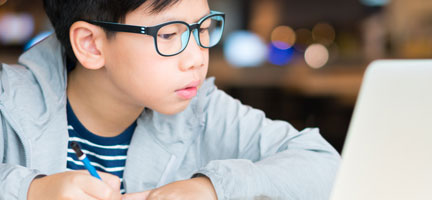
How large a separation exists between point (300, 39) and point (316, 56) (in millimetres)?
626

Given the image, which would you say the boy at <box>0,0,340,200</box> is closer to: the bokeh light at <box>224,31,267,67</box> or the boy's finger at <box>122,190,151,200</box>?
the boy's finger at <box>122,190,151,200</box>

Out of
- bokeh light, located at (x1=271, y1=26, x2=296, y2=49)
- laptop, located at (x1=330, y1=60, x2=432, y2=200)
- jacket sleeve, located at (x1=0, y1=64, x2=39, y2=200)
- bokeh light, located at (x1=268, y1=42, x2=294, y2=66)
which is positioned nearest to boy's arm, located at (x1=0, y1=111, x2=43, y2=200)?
jacket sleeve, located at (x1=0, y1=64, x2=39, y2=200)

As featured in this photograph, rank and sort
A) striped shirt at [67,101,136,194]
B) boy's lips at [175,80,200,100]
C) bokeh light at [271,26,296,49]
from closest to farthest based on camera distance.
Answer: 1. boy's lips at [175,80,200,100]
2. striped shirt at [67,101,136,194]
3. bokeh light at [271,26,296,49]

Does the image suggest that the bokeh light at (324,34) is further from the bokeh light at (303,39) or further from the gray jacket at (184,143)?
the gray jacket at (184,143)

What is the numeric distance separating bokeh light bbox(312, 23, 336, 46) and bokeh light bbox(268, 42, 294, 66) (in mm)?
451

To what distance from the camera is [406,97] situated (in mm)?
539

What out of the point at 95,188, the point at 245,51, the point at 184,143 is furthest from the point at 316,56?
the point at 95,188

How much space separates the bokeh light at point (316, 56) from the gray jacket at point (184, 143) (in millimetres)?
5999

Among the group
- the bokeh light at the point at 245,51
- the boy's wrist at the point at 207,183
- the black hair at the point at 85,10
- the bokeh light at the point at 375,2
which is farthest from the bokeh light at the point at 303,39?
the boy's wrist at the point at 207,183

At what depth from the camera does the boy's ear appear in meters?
0.96

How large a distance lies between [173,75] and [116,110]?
0.81 feet

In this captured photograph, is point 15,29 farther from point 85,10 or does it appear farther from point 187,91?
point 187,91

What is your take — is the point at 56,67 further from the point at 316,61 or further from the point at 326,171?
the point at 316,61

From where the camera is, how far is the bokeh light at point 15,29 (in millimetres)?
6852
